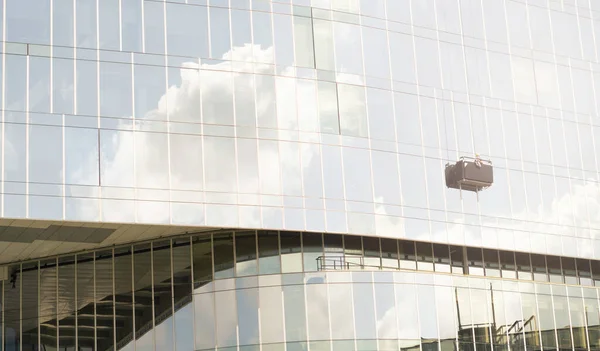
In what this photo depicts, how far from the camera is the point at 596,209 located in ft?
189

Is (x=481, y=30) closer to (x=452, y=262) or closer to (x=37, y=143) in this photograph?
(x=452, y=262)

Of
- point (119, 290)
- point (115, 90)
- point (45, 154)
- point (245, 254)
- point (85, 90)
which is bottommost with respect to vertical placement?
point (119, 290)

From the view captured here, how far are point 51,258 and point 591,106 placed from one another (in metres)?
29.1

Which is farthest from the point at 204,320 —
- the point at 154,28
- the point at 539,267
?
the point at 539,267

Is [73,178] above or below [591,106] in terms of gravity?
below

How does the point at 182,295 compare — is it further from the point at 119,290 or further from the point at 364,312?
the point at 364,312

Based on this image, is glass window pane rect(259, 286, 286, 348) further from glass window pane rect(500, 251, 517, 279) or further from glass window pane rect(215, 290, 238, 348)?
glass window pane rect(500, 251, 517, 279)

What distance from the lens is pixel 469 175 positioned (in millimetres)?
52375

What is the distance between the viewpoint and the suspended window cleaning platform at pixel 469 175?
52.3 m

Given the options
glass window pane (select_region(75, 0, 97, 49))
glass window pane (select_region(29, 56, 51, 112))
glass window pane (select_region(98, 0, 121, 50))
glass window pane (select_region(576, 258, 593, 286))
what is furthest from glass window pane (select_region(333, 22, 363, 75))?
glass window pane (select_region(576, 258, 593, 286))

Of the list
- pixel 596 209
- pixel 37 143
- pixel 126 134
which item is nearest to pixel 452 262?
pixel 596 209

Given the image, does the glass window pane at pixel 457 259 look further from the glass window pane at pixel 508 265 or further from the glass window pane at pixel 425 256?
the glass window pane at pixel 508 265

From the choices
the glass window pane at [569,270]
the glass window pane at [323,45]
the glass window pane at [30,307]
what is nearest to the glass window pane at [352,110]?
the glass window pane at [323,45]

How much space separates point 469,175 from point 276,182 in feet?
34.1
